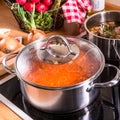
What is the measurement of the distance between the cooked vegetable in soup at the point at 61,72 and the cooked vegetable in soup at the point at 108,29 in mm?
208

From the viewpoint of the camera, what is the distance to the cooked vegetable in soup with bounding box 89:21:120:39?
100 centimetres

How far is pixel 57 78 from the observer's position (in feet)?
2.50

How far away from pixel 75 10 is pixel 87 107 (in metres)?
0.40

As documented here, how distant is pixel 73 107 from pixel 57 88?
9 cm

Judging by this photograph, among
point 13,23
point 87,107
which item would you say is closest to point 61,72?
point 87,107

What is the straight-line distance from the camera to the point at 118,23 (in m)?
1.07

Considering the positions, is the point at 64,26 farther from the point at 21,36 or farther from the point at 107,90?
the point at 107,90

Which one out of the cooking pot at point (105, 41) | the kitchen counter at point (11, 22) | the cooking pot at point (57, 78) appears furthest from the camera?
the kitchen counter at point (11, 22)

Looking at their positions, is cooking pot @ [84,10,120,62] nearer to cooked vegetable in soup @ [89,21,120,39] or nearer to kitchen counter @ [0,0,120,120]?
cooked vegetable in soup @ [89,21,120,39]

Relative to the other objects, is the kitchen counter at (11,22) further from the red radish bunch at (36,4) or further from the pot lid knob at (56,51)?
the pot lid knob at (56,51)

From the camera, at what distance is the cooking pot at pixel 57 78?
0.73 meters

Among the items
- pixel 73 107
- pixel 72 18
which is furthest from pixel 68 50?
pixel 72 18

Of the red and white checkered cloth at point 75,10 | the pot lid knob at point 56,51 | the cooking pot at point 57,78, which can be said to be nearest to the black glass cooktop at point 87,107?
the cooking pot at point 57,78

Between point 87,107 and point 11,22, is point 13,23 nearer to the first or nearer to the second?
point 11,22
